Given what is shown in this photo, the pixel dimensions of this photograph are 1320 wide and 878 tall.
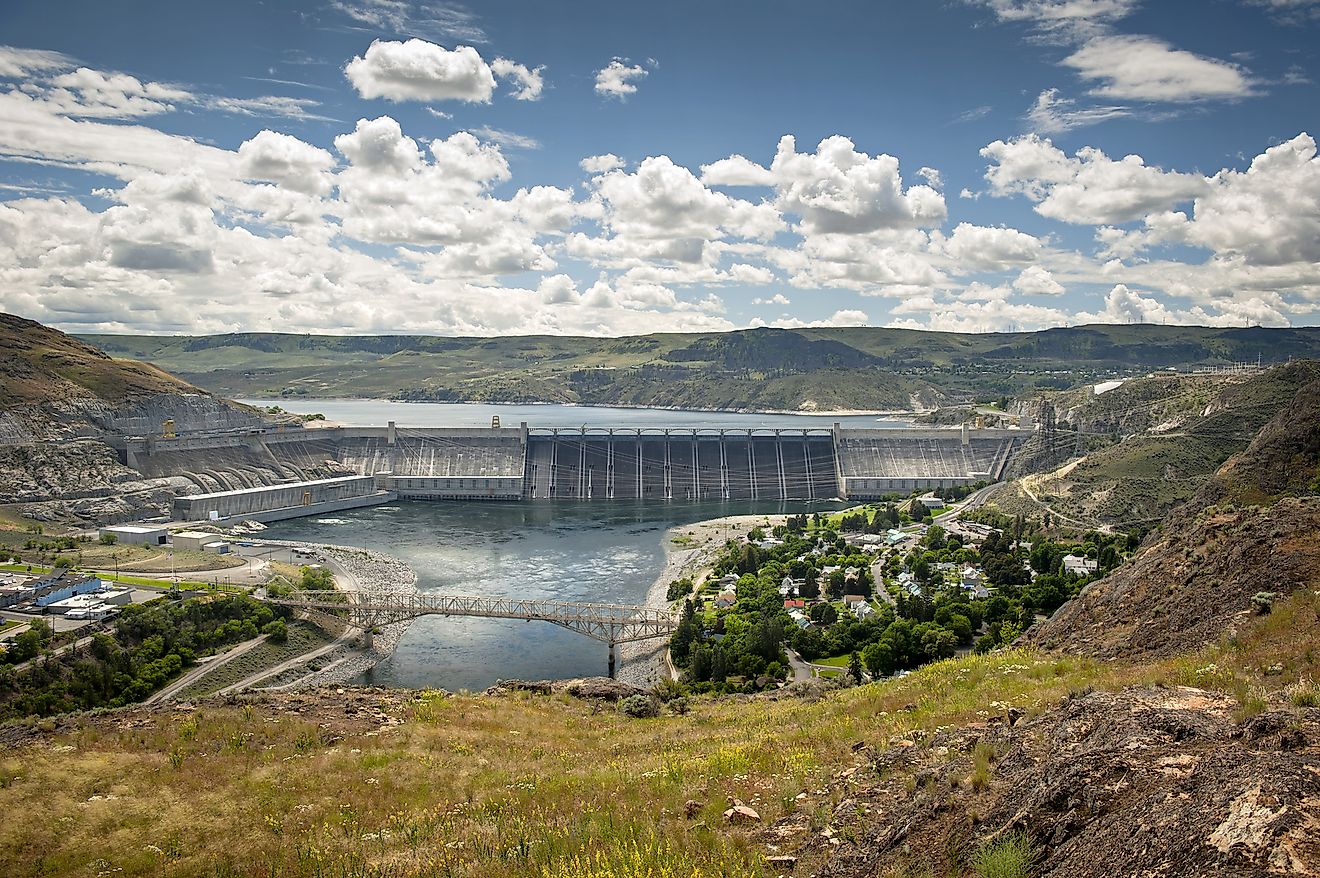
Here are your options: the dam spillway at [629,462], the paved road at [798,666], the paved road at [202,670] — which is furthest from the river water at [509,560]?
the paved road at [798,666]

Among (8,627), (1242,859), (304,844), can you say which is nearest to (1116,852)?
(1242,859)

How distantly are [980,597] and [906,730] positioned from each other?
34.5 metres

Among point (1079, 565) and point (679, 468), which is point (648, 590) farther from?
point (679, 468)

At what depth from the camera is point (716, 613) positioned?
4675 centimetres

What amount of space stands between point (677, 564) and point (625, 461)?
113ft

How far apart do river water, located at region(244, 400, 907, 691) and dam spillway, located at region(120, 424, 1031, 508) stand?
2901 millimetres

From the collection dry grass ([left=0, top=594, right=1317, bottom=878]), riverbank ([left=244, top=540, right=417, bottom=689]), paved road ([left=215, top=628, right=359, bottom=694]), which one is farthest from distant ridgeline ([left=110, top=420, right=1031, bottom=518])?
dry grass ([left=0, top=594, right=1317, bottom=878])

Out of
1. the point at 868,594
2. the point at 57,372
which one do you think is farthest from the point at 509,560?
the point at 57,372

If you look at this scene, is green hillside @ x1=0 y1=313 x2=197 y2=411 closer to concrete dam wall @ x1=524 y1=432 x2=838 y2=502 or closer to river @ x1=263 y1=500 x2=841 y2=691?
river @ x1=263 y1=500 x2=841 y2=691

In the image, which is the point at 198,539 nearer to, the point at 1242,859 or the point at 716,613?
the point at 716,613

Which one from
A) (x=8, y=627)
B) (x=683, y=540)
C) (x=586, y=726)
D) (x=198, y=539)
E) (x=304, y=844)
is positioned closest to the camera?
(x=304, y=844)

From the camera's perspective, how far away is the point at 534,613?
4544 cm

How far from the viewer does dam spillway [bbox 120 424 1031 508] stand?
9312 centimetres

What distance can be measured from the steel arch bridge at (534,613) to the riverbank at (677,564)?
0.78 metres
